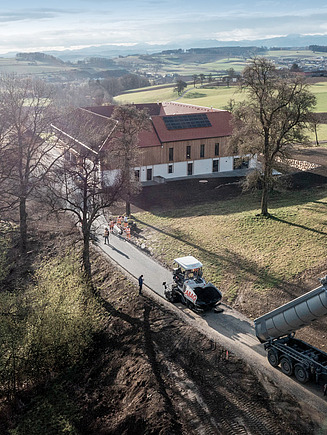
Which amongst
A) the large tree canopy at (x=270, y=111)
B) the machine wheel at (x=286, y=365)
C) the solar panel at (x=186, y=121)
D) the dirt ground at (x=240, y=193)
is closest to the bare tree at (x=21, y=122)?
the dirt ground at (x=240, y=193)

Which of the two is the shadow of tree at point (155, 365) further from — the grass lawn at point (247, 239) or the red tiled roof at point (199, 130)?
the red tiled roof at point (199, 130)

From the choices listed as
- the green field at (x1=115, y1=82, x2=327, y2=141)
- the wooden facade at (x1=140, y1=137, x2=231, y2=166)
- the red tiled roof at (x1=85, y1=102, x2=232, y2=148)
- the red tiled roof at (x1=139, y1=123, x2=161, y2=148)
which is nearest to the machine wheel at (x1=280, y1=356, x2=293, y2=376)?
the wooden facade at (x1=140, y1=137, x2=231, y2=166)

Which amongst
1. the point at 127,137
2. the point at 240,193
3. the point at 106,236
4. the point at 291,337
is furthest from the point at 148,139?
the point at 291,337

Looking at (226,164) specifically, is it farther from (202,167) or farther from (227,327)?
(227,327)

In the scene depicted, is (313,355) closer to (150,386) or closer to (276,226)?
(150,386)

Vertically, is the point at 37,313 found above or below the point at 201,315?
above

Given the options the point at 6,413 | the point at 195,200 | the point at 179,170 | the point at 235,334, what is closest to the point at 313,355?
the point at 235,334
